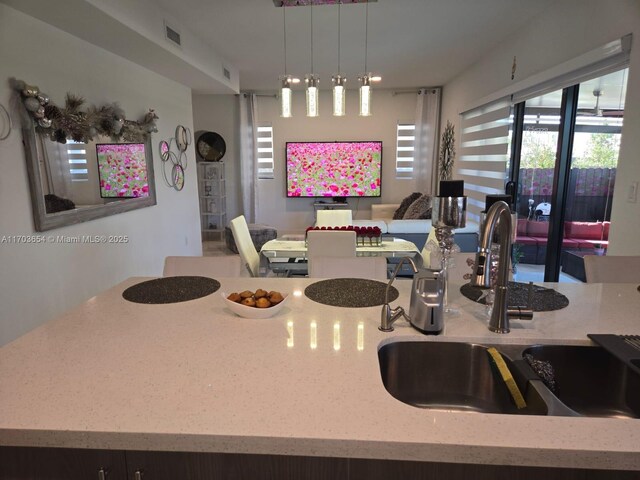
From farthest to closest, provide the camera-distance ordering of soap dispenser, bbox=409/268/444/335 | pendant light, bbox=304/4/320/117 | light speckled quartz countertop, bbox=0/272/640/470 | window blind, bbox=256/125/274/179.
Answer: window blind, bbox=256/125/274/179 < pendant light, bbox=304/4/320/117 < soap dispenser, bbox=409/268/444/335 < light speckled quartz countertop, bbox=0/272/640/470

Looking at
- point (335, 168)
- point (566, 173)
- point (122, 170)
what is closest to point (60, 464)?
point (122, 170)

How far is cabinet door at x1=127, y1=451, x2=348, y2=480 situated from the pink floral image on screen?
116 inches

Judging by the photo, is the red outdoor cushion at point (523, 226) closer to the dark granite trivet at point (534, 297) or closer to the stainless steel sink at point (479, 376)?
the dark granite trivet at point (534, 297)

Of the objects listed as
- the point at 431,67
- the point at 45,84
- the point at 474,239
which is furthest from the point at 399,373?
the point at 431,67

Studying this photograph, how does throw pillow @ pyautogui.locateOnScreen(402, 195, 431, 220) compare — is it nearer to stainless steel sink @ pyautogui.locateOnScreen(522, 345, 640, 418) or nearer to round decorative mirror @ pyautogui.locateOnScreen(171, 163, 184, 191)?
round decorative mirror @ pyautogui.locateOnScreen(171, 163, 184, 191)

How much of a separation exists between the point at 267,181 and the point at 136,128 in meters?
3.73

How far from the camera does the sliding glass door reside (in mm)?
2895

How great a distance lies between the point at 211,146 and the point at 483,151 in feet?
15.1

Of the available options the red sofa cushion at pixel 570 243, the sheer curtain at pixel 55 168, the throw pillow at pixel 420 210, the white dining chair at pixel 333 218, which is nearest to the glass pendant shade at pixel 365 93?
the white dining chair at pixel 333 218

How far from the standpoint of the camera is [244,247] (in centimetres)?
336

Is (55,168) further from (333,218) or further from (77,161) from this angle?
(333,218)

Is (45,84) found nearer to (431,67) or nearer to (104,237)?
(104,237)

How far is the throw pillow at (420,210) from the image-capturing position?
5.41 metres

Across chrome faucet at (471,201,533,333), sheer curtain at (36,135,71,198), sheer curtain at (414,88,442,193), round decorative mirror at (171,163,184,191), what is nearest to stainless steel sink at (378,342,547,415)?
chrome faucet at (471,201,533,333)
